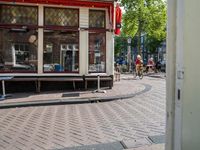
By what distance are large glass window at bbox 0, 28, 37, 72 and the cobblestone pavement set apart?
3.86 meters

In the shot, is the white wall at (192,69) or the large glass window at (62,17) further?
the large glass window at (62,17)

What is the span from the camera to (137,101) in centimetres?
1095

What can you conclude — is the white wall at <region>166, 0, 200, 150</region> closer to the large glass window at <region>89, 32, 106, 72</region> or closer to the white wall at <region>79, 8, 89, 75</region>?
the white wall at <region>79, 8, 89, 75</region>

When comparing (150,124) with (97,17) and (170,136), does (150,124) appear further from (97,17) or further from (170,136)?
(97,17)

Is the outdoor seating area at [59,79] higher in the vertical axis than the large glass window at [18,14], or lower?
lower

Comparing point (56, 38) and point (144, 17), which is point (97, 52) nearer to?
point (56, 38)

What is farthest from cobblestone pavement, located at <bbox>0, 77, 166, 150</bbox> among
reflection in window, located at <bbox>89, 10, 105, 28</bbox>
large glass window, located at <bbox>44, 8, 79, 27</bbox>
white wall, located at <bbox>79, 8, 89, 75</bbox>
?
large glass window, located at <bbox>44, 8, 79, 27</bbox>

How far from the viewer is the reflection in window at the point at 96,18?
13.8 metres

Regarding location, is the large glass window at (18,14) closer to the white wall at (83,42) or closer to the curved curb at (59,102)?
the white wall at (83,42)

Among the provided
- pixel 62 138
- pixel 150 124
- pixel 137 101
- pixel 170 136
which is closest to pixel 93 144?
pixel 62 138

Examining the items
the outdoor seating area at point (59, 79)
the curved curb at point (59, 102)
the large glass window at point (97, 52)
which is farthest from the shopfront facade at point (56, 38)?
the curved curb at point (59, 102)

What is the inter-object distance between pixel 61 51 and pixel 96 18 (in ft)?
6.95

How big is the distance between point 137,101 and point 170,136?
→ 9.30 m

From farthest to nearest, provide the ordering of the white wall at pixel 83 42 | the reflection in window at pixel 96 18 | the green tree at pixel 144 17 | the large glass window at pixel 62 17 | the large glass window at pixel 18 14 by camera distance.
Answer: the green tree at pixel 144 17, the reflection in window at pixel 96 18, the white wall at pixel 83 42, the large glass window at pixel 62 17, the large glass window at pixel 18 14
